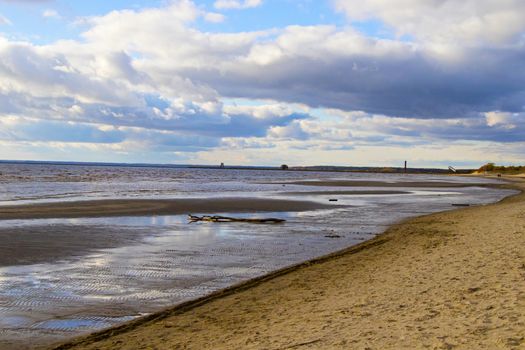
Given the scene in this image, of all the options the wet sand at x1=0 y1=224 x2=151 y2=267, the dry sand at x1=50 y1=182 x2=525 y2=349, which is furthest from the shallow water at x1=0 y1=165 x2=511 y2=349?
the dry sand at x1=50 y1=182 x2=525 y2=349

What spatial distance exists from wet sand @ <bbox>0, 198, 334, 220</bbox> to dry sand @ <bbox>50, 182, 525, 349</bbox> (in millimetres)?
16706

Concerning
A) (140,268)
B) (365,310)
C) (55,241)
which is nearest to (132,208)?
(55,241)

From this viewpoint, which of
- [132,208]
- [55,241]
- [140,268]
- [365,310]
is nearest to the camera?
[365,310]

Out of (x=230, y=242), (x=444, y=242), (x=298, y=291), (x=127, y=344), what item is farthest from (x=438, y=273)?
(x=230, y=242)

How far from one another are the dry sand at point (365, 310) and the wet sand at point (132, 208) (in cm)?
1671

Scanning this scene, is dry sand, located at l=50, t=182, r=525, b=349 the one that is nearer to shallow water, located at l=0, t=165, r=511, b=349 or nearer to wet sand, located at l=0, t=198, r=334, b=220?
shallow water, located at l=0, t=165, r=511, b=349

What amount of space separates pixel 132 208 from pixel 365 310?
24.2m

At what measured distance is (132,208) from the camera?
31.2 m

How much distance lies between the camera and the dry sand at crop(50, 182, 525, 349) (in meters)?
7.21

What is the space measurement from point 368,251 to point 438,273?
4.59 m

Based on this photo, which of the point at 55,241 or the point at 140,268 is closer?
the point at 140,268

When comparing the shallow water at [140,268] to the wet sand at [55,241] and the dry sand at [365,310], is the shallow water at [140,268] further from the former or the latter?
the dry sand at [365,310]

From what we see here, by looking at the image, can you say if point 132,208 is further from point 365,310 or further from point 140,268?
point 365,310

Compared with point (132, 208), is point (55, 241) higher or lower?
lower
